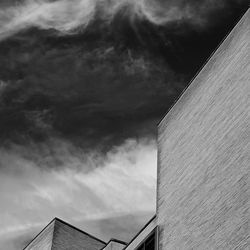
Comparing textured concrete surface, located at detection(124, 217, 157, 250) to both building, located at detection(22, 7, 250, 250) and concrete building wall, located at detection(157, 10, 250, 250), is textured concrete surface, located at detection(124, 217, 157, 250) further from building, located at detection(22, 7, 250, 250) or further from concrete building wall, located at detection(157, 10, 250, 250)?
concrete building wall, located at detection(157, 10, 250, 250)

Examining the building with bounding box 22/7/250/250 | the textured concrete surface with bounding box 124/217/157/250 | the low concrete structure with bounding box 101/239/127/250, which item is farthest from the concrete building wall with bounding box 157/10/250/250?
the low concrete structure with bounding box 101/239/127/250

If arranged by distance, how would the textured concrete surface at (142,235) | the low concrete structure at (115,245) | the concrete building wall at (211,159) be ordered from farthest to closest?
the low concrete structure at (115,245), the textured concrete surface at (142,235), the concrete building wall at (211,159)

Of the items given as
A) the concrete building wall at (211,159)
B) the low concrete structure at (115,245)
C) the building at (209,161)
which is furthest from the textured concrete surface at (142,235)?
the low concrete structure at (115,245)

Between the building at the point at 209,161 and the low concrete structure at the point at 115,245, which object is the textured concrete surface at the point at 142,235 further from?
the low concrete structure at the point at 115,245

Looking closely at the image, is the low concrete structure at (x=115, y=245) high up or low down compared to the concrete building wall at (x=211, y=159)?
up

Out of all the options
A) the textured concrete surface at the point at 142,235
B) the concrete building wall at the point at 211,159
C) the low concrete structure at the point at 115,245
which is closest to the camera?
the concrete building wall at the point at 211,159

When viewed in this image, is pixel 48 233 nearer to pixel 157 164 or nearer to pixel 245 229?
pixel 157 164

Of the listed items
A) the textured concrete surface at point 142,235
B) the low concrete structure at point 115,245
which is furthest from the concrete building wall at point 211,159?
the low concrete structure at point 115,245

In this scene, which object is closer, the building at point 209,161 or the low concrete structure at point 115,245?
the building at point 209,161

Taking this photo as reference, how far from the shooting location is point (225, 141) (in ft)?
50.8

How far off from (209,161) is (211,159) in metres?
0.09

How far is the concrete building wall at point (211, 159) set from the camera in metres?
13.9

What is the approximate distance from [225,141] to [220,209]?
199 cm

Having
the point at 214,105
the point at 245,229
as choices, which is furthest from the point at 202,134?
the point at 245,229
